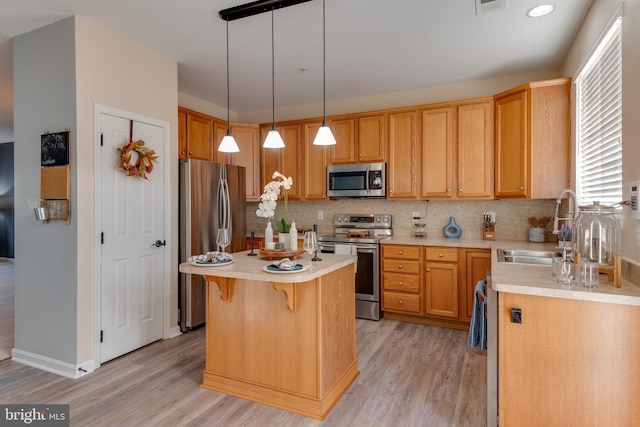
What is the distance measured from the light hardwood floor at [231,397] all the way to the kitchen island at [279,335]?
0.10m

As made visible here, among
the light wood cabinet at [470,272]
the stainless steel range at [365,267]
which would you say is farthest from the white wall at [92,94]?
the light wood cabinet at [470,272]

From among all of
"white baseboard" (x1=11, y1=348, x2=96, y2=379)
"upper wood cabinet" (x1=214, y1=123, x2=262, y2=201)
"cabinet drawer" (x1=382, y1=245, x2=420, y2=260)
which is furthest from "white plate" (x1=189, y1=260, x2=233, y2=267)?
"upper wood cabinet" (x1=214, y1=123, x2=262, y2=201)

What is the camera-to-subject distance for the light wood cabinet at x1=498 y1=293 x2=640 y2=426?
1.52 meters

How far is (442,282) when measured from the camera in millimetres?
3682

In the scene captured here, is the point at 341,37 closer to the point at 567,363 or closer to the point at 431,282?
the point at 431,282

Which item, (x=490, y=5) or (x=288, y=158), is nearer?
(x=490, y=5)

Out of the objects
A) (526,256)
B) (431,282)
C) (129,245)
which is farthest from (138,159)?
(526,256)

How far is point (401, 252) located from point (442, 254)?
0.42m

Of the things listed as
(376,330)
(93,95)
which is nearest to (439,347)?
(376,330)

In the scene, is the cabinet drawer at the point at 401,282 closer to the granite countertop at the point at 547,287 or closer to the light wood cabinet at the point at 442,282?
the light wood cabinet at the point at 442,282

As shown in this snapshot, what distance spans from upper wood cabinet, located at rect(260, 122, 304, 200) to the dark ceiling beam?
215 cm

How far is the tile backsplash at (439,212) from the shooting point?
3879mm

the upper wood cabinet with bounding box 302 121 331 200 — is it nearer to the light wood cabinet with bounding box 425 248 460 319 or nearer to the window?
the light wood cabinet with bounding box 425 248 460 319

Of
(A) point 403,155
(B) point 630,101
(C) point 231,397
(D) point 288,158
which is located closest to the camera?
(B) point 630,101
